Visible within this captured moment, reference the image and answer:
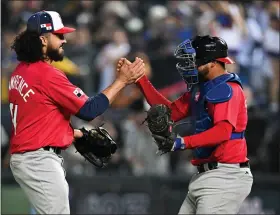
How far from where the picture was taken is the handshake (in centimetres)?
693

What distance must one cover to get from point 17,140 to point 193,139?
150 centimetres

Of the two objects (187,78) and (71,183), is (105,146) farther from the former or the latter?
(71,183)

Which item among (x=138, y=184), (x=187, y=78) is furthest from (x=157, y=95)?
(x=138, y=184)

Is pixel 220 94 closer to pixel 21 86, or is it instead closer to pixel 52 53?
→ pixel 52 53

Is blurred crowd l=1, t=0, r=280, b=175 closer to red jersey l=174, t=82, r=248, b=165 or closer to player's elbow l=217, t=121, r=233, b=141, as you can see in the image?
red jersey l=174, t=82, r=248, b=165

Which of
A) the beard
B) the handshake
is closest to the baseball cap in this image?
the beard

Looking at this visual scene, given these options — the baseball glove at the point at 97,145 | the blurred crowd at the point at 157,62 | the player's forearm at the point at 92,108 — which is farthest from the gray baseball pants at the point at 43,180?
the blurred crowd at the point at 157,62

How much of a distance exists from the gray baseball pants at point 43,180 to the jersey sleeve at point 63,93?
1.43ft

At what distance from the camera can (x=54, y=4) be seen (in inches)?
528

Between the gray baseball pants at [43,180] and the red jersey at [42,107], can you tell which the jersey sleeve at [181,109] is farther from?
the gray baseball pants at [43,180]

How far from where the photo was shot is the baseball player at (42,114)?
21.2 feet

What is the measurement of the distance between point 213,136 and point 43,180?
147 centimetres

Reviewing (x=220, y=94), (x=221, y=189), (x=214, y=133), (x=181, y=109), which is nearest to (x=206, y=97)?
(x=220, y=94)

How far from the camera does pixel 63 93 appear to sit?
655 cm
